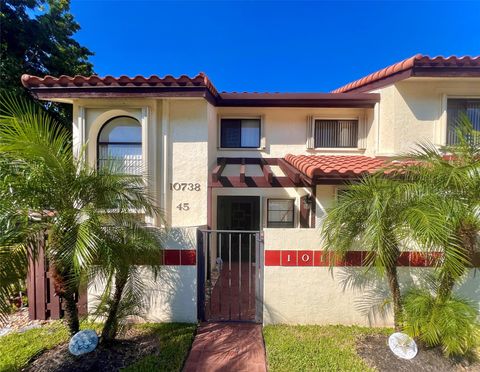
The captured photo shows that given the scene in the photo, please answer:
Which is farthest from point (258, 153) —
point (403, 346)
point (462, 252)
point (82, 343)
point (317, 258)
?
point (82, 343)

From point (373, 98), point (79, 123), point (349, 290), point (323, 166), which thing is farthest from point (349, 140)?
point (79, 123)

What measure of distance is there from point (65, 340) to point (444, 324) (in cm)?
821

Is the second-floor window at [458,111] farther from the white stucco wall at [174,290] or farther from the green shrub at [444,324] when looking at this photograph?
the white stucco wall at [174,290]

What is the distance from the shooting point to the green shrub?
4.75 m

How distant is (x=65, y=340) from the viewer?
5.71 meters

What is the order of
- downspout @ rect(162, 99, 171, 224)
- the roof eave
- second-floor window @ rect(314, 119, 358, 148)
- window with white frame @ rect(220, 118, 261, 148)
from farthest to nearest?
window with white frame @ rect(220, 118, 261, 148), second-floor window @ rect(314, 119, 358, 148), downspout @ rect(162, 99, 171, 224), the roof eave

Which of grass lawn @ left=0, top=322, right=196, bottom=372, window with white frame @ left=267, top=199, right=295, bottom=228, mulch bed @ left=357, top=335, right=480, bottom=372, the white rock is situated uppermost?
window with white frame @ left=267, top=199, right=295, bottom=228

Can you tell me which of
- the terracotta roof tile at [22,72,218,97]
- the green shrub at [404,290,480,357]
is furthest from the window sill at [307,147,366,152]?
the green shrub at [404,290,480,357]

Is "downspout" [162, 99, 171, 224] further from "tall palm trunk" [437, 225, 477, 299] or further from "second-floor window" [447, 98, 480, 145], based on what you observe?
"second-floor window" [447, 98, 480, 145]

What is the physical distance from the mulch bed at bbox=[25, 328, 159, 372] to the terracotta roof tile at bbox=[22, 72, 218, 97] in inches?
278

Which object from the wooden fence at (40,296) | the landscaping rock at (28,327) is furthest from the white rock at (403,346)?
the landscaping rock at (28,327)

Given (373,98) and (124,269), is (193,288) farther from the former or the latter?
(373,98)

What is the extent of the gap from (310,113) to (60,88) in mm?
8893

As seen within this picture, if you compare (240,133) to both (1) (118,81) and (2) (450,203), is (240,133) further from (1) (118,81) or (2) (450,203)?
(2) (450,203)
